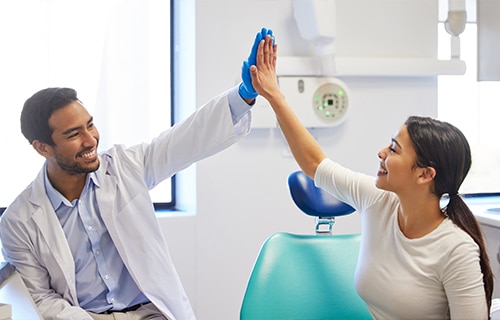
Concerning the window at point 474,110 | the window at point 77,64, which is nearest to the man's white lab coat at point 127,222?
the window at point 77,64

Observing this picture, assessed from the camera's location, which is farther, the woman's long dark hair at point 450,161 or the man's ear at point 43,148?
the man's ear at point 43,148

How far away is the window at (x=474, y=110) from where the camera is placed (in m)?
3.34

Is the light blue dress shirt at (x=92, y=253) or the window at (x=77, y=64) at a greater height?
the window at (x=77, y=64)

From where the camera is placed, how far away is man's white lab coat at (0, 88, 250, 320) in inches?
75.9

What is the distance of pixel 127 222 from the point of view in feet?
6.60

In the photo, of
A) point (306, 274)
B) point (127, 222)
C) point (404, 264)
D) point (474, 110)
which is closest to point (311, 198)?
point (306, 274)

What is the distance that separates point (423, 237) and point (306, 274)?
0.44m

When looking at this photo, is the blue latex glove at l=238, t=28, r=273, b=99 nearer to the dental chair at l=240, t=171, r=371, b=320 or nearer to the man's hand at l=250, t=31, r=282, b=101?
the man's hand at l=250, t=31, r=282, b=101

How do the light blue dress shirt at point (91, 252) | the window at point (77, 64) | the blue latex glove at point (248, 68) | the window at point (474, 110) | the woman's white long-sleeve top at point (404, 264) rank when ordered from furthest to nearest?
Result: the window at point (474, 110)
the window at point (77, 64)
the light blue dress shirt at point (91, 252)
the blue latex glove at point (248, 68)
the woman's white long-sleeve top at point (404, 264)

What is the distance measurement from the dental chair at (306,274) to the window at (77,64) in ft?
3.24

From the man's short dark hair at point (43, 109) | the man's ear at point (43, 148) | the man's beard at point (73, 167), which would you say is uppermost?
the man's short dark hair at point (43, 109)

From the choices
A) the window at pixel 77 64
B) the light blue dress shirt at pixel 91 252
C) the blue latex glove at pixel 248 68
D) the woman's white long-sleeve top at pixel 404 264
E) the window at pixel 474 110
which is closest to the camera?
the woman's white long-sleeve top at pixel 404 264

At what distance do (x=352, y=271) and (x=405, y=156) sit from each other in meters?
0.50

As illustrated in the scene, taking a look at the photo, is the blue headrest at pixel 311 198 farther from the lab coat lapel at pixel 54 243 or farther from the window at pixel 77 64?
the window at pixel 77 64
